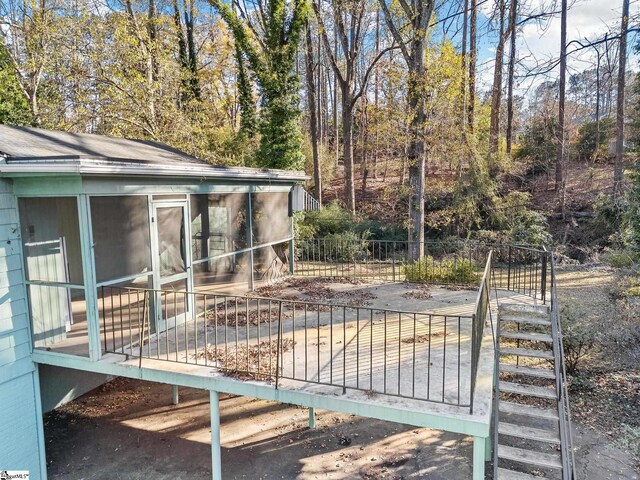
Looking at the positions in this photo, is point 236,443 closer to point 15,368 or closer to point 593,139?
point 15,368

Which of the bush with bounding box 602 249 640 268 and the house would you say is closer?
the house

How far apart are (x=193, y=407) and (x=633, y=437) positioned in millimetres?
6589

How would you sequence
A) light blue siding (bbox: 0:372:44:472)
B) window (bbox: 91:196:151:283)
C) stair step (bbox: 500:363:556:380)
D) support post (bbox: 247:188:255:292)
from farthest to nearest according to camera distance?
support post (bbox: 247:188:255:292), stair step (bbox: 500:363:556:380), window (bbox: 91:196:151:283), light blue siding (bbox: 0:372:44:472)

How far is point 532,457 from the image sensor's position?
459cm

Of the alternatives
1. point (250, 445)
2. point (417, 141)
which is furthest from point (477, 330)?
point (417, 141)

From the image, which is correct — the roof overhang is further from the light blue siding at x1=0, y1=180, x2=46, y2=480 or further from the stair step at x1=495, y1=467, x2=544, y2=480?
the stair step at x1=495, y1=467, x2=544, y2=480

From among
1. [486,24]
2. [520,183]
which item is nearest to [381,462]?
[486,24]

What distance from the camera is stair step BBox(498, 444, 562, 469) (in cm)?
447

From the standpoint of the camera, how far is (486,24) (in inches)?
202

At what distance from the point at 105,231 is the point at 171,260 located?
48.1 inches

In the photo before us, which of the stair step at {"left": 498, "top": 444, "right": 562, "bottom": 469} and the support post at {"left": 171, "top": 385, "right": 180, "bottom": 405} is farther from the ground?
the stair step at {"left": 498, "top": 444, "right": 562, "bottom": 469}

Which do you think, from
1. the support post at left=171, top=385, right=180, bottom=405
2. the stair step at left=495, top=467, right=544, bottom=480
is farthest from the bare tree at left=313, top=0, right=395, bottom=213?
the stair step at left=495, top=467, right=544, bottom=480

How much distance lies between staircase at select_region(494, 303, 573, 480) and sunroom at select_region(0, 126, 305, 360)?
4.40 m

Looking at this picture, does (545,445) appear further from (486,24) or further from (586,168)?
(586,168)
